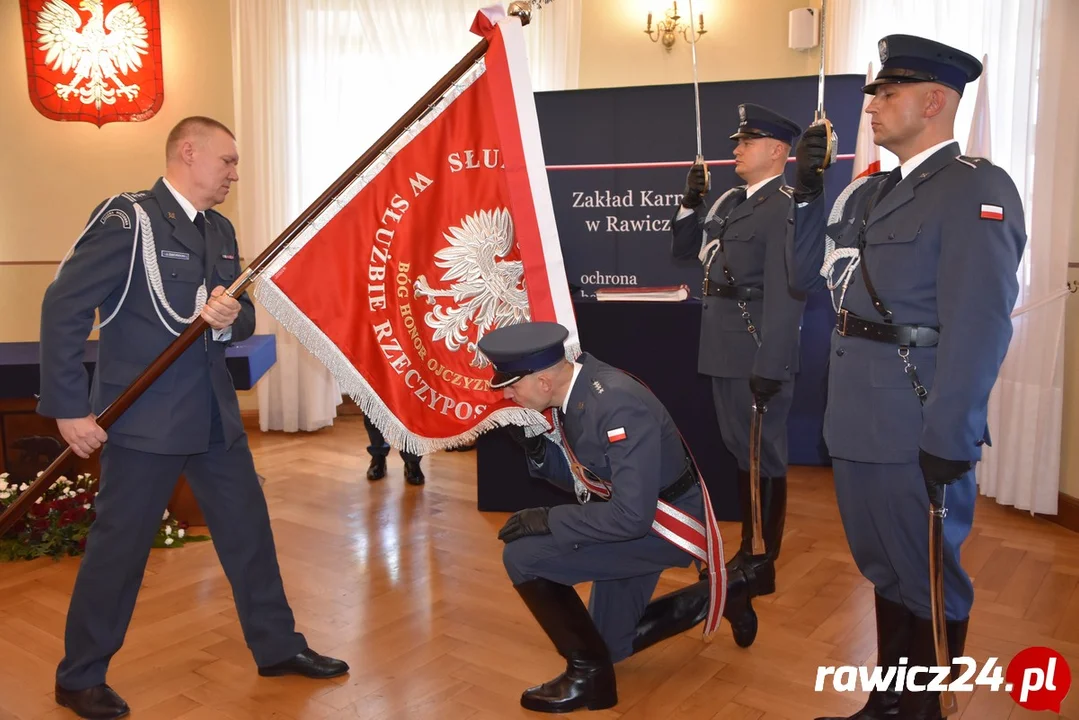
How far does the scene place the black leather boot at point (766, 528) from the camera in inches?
121

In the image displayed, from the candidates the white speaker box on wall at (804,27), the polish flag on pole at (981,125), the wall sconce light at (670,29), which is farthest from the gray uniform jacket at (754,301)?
the wall sconce light at (670,29)

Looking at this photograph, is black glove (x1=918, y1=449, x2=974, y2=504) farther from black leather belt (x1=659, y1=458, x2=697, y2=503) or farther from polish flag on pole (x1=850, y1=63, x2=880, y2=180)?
polish flag on pole (x1=850, y1=63, x2=880, y2=180)

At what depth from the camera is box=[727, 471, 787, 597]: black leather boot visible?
3084 mm

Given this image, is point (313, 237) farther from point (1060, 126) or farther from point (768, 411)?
point (1060, 126)

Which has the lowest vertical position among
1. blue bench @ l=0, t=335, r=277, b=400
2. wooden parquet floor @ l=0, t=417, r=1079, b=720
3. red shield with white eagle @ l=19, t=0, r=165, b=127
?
wooden parquet floor @ l=0, t=417, r=1079, b=720

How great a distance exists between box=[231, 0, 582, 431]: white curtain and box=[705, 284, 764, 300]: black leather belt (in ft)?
9.61

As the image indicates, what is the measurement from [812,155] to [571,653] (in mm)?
1392

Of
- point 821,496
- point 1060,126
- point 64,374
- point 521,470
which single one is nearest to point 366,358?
point 64,374

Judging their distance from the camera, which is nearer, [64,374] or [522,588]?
[64,374]

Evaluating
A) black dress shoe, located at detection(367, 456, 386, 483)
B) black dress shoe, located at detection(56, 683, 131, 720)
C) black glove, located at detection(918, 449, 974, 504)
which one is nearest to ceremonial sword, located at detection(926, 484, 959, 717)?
black glove, located at detection(918, 449, 974, 504)

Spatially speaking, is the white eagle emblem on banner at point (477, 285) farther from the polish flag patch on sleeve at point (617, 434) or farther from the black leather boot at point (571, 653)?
the black leather boot at point (571, 653)

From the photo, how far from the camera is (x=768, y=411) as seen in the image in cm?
313

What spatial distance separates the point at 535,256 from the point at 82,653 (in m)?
1.56

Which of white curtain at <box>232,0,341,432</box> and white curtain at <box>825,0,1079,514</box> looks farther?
white curtain at <box>232,0,341,432</box>
